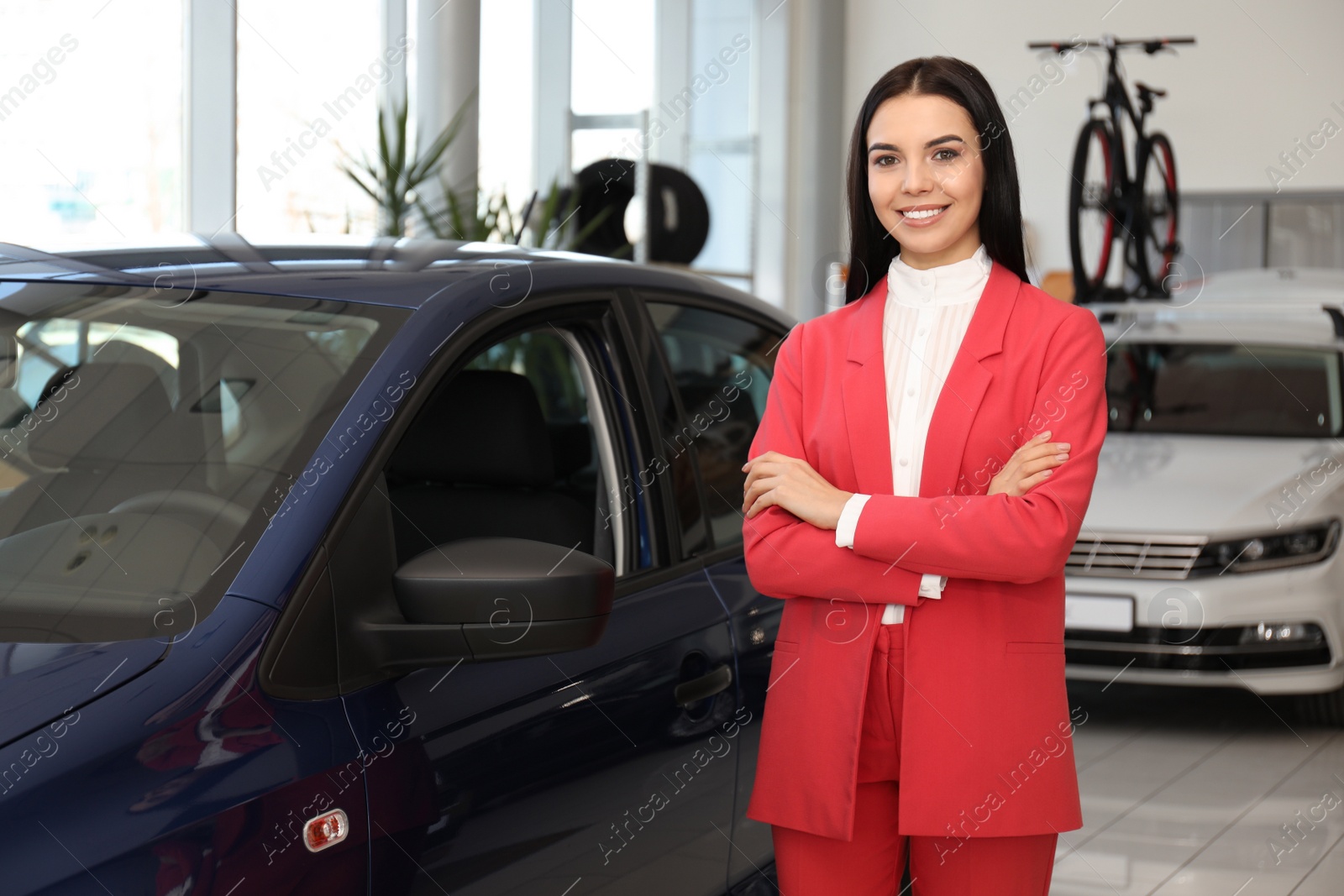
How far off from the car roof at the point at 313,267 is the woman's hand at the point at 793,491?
396mm

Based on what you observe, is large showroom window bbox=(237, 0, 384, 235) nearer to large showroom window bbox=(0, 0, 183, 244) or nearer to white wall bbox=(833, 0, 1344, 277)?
large showroom window bbox=(0, 0, 183, 244)

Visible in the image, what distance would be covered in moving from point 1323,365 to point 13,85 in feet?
16.4

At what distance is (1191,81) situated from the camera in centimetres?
1027

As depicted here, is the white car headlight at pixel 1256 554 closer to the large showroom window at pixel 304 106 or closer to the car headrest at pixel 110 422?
the car headrest at pixel 110 422

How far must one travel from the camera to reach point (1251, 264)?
10.4 metres

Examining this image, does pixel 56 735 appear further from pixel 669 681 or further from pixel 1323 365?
pixel 1323 365

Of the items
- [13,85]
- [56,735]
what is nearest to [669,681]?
[56,735]

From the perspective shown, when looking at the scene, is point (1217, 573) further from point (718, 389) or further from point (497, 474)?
point (497, 474)

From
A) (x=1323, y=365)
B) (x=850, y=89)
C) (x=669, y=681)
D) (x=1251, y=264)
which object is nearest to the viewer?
(x=669, y=681)

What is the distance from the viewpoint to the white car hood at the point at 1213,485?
4.11m

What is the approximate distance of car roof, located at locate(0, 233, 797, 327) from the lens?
1.63m

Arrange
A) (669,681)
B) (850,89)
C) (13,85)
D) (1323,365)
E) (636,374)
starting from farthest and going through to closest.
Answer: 1. (850,89)
2. (13,85)
3. (1323,365)
4. (636,374)
5. (669,681)

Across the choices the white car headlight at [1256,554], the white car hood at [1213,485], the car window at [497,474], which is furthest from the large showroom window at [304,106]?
the car window at [497,474]

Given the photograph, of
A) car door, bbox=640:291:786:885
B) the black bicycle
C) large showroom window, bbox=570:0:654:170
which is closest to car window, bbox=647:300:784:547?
car door, bbox=640:291:786:885
